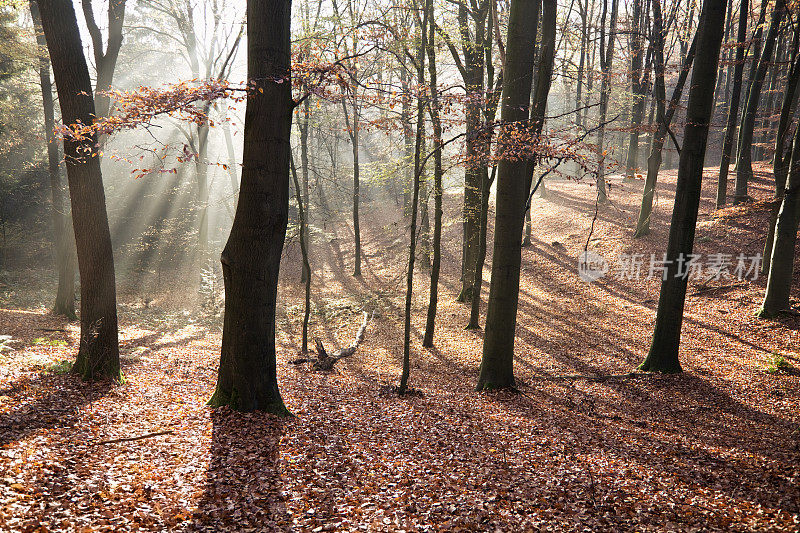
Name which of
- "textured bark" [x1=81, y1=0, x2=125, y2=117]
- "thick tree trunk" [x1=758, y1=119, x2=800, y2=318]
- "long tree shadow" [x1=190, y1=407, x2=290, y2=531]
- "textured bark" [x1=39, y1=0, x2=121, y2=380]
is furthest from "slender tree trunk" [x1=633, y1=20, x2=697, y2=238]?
"textured bark" [x1=81, y1=0, x2=125, y2=117]

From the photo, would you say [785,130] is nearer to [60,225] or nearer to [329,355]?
[329,355]

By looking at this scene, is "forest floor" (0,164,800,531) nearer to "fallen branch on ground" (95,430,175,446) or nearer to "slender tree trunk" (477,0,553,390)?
"fallen branch on ground" (95,430,175,446)

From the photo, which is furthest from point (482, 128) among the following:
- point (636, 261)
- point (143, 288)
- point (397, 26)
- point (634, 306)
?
point (143, 288)

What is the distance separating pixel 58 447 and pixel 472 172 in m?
11.2

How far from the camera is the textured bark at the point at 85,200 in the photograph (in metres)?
6.27

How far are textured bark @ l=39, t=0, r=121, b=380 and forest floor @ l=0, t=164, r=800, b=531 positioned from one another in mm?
589

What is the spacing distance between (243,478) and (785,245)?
12609 millimetres

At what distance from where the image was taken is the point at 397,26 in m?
10.7

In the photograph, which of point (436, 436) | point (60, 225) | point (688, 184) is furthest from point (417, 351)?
point (60, 225)

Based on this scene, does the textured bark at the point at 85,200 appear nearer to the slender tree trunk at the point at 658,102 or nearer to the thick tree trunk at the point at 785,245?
the thick tree trunk at the point at 785,245

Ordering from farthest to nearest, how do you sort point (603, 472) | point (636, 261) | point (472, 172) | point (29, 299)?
point (29, 299) < point (636, 261) < point (472, 172) < point (603, 472)

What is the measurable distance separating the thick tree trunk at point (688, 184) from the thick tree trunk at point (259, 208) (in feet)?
22.6

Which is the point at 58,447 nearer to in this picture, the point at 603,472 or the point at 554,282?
the point at 603,472

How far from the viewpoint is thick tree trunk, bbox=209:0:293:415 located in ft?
17.8
